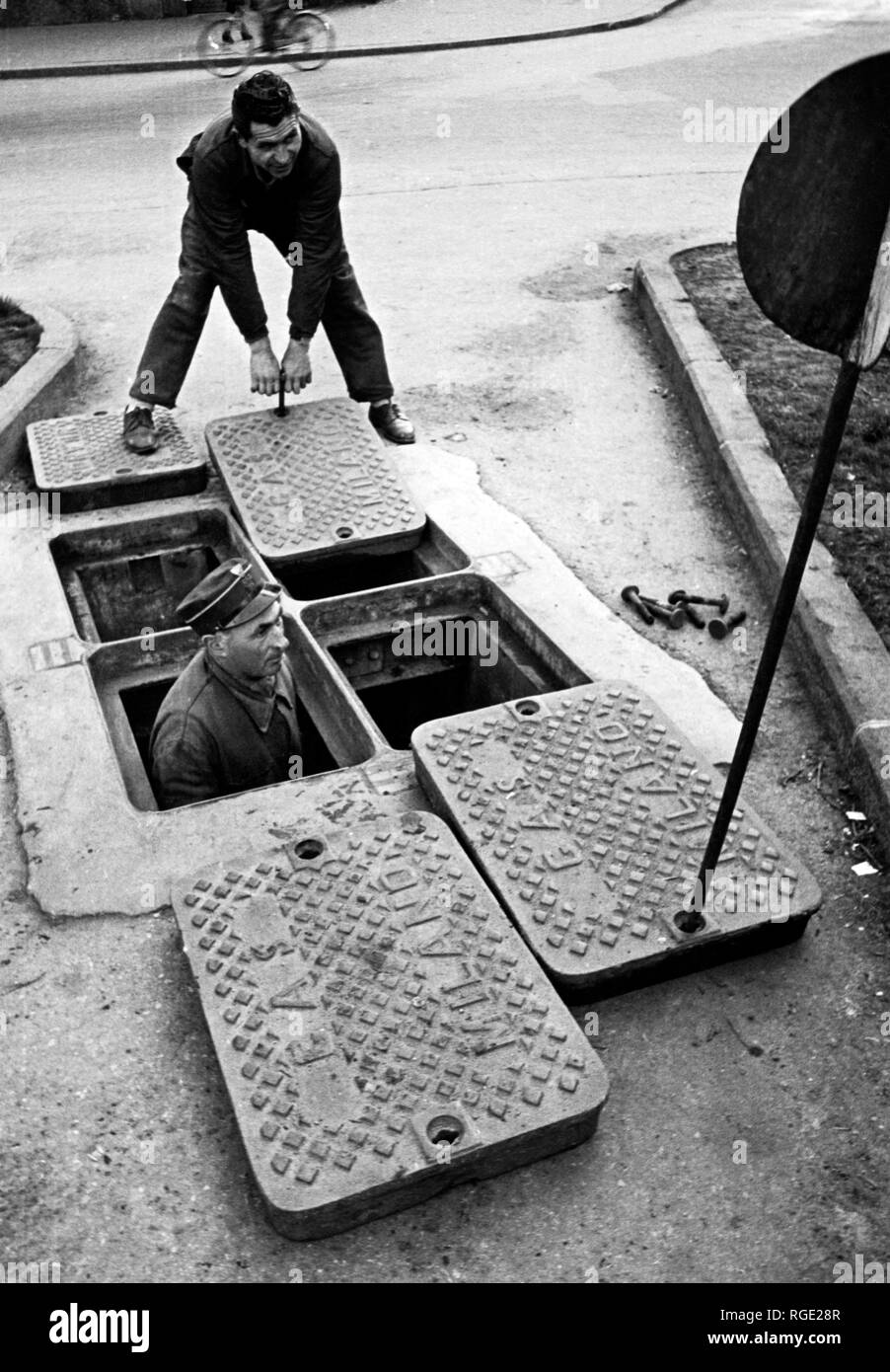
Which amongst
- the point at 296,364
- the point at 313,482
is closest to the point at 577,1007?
the point at 313,482

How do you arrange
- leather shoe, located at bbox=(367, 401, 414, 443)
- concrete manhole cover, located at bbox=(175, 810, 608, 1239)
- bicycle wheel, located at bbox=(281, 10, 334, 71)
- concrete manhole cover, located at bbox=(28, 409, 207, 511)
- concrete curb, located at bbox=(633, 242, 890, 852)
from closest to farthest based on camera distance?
1. concrete manhole cover, located at bbox=(175, 810, 608, 1239)
2. concrete curb, located at bbox=(633, 242, 890, 852)
3. concrete manhole cover, located at bbox=(28, 409, 207, 511)
4. leather shoe, located at bbox=(367, 401, 414, 443)
5. bicycle wheel, located at bbox=(281, 10, 334, 71)

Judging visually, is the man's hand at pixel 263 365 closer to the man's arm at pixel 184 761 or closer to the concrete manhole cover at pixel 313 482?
the concrete manhole cover at pixel 313 482

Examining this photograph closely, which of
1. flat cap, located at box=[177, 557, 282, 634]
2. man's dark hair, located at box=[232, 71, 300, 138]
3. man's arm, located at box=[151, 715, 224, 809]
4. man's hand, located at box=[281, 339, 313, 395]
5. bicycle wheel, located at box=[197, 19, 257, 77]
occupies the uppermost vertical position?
man's dark hair, located at box=[232, 71, 300, 138]

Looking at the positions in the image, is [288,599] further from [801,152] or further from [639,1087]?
[801,152]

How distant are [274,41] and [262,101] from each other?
9955mm

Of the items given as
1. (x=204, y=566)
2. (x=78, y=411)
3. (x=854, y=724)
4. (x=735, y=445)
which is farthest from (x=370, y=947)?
(x=78, y=411)

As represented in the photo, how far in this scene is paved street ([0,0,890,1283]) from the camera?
266 cm

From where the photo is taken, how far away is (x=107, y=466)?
543 cm

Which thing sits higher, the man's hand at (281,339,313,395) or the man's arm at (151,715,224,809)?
the man's hand at (281,339,313,395)

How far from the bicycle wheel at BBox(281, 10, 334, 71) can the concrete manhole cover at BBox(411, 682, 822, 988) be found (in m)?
11.6

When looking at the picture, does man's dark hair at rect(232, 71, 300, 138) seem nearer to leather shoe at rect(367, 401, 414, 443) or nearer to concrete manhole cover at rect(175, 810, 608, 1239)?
leather shoe at rect(367, 401, 414, 443)

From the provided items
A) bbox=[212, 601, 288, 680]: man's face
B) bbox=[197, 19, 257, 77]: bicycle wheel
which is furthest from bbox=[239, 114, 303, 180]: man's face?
bbox=[197, 19, 257, 77]: bicycle wheel

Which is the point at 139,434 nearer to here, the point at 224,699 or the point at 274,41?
the point at 224,699

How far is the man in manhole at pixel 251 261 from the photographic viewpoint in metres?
4.89
